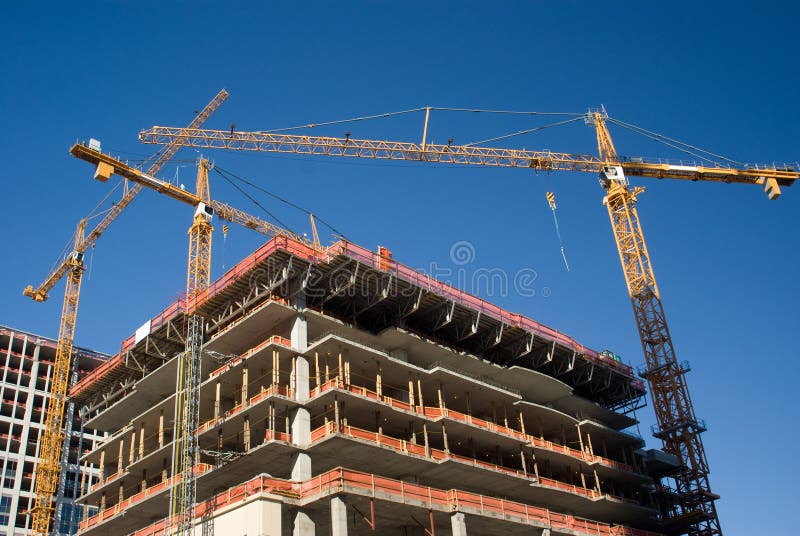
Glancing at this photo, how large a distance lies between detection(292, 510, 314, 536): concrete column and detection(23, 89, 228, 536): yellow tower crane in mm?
53536

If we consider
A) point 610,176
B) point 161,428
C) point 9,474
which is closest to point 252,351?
point 161,428

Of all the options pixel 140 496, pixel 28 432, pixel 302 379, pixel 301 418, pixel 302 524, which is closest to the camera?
pixel 302 524

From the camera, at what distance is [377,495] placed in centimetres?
5022

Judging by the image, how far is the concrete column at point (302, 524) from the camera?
1930 inches

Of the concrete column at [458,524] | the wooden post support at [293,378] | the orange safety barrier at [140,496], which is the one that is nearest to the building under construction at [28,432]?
the orange safety barrier at [140,496]

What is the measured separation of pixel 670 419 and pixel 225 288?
49387mm

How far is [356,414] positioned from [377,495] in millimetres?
8039

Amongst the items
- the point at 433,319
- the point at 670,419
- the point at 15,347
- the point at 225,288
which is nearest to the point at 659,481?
the point at 670,419

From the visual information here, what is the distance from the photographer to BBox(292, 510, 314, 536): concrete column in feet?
161

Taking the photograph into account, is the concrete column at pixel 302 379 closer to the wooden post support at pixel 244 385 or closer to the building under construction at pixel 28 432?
the wooden post support at pixel 244 385

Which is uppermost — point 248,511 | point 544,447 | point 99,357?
point 99,357

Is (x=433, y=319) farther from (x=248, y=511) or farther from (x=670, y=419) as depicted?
(x=670, y=419)

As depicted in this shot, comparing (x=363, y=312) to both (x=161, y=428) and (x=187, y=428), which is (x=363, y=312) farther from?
(x=161, y=428)

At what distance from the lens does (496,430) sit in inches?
2491
